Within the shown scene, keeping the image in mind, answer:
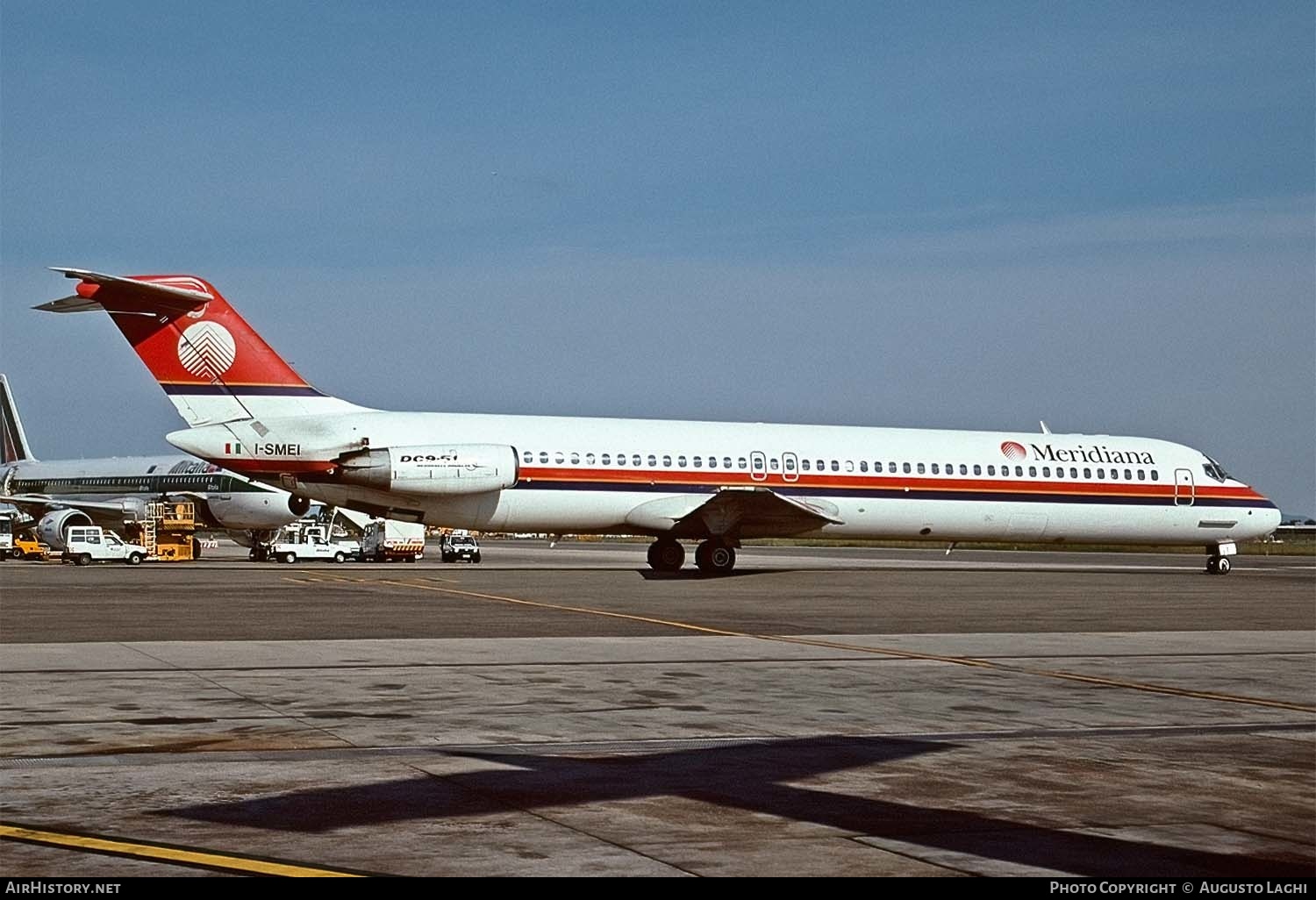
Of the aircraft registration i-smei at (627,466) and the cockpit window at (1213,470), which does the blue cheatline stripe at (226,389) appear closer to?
the aircraft registration i-smei at (627,466)

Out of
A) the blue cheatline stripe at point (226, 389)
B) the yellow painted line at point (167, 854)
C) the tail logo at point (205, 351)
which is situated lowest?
the yellow painted line at point (167, 854)

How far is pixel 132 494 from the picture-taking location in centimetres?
5756

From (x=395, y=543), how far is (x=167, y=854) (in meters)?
47.2

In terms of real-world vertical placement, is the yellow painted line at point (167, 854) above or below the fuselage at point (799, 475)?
below

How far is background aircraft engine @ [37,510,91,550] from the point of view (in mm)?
Result: 50094

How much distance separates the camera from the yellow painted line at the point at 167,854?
5594 millimetres

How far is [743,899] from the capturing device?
527 cm

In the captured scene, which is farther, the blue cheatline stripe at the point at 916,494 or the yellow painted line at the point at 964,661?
the blue cheatline stripe at the point at 916,494

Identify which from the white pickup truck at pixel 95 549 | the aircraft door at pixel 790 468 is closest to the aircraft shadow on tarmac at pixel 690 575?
the aircraft door at pixel 790 468

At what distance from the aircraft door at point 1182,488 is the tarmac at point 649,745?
17.6 metres

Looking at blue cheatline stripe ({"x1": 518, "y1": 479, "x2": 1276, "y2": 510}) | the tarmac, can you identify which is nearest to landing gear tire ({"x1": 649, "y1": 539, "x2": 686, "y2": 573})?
blue cheatline stripe ({"x1": 518, "y1": 479, "x2": 1276, "y2": 510})

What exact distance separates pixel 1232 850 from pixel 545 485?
26013 mm

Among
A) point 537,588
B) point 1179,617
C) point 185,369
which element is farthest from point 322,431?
point 1179,617

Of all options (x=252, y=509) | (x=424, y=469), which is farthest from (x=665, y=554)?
(x=252, y=509)
